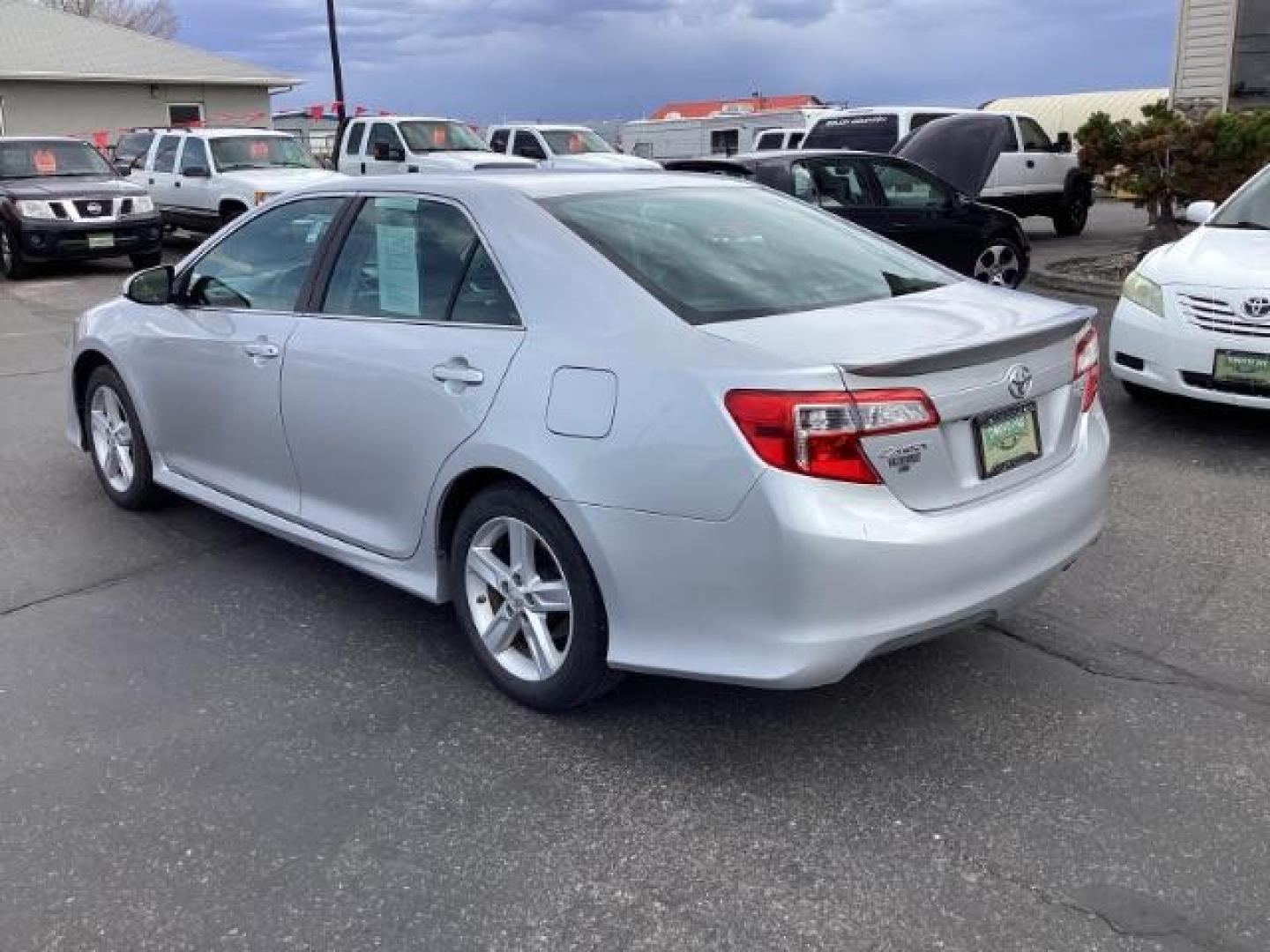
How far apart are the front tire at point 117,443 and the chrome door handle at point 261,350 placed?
3.63ft

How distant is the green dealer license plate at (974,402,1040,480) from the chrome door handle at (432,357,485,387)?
1.42 metres

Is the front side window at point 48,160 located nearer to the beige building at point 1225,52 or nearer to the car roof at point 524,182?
the car roof at point 524,182

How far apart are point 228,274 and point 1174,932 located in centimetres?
401

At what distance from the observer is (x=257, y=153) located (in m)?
16.5

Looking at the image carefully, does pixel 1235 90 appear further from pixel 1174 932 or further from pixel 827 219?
pixel 1174 932

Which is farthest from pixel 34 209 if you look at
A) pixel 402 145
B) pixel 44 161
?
pixel 402 145

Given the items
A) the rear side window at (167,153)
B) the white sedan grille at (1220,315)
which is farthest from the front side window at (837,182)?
the rear side window at (167,153)

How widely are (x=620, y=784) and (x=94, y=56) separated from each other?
34.1 m

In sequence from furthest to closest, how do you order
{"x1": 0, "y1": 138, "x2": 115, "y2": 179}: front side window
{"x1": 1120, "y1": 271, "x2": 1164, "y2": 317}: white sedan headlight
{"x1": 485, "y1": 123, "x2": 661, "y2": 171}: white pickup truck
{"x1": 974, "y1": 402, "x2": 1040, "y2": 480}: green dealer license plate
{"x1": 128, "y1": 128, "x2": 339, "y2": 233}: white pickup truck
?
1. {"x1": 485, "y1": 123, "x2": 661, "y2": 171}: white pickup truck
2. {"x1": 128, "y1": 128, "x2": 339, "y2": 233}: white pickup truck
3. {"x1": 0, "y1": 138, "x2": 115, "y2": 179}: front side window
4. {"x1": 1120, "y1": 271, "x2": 1164, "y2": 317}: white sedan headlight
5. {"x1": 974, "y1": 402, "x2": 1040, "y2": 480}: green dealer license plate

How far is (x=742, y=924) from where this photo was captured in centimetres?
264

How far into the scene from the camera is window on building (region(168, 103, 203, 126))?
3312 centimetres

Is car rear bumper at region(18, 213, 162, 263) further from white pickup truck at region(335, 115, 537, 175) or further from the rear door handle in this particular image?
the rear door handle

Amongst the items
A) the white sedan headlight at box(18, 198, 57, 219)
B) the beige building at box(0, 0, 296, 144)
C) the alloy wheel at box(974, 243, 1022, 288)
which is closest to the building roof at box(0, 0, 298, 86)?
the beige building at box(0, 0, 296, 144)

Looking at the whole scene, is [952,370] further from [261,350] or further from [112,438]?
[112,438]
